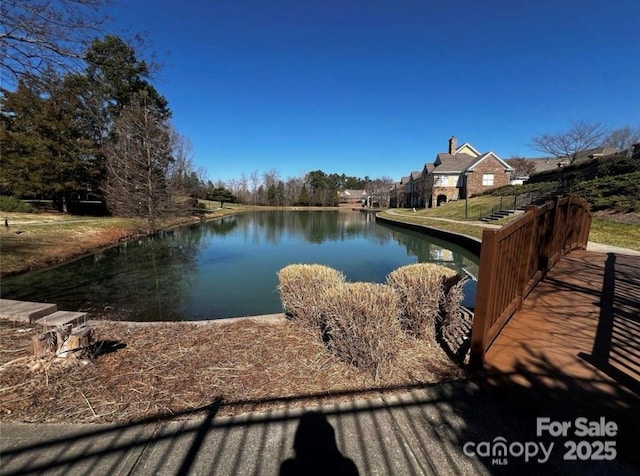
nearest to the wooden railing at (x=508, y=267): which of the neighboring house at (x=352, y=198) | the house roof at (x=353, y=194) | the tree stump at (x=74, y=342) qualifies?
the tree stump at (x=74, y=342)

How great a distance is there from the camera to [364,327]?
2.99 meters

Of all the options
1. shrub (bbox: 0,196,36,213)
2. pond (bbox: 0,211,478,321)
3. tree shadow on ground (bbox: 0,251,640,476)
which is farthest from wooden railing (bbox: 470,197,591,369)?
shrub (bbox: 0,196,36,213)

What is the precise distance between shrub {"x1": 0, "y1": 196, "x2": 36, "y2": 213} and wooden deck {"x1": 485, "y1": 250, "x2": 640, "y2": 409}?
2909cm

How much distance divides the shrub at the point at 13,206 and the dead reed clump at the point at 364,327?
27618 mm

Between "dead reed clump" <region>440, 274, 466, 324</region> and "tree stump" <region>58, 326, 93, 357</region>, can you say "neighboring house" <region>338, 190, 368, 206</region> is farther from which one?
"tree stump" <region>58, 326, 93, 357</region>

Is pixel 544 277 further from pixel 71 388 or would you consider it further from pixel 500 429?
pixel 71 388

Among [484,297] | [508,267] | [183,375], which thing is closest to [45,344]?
[183,375]

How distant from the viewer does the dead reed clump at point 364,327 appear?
296 cm

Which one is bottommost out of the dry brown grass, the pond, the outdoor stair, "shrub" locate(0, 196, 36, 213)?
the pond

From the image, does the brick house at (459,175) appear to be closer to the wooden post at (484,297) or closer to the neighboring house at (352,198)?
the wooden post at (484,297)

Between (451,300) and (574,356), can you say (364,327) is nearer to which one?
(451,300)

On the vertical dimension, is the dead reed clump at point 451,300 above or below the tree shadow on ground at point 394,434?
above

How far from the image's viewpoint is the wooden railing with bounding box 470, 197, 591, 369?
266 centimetres

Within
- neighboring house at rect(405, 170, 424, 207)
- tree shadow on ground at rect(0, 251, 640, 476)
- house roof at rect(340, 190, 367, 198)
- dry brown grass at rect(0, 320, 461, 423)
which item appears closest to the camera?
tree shadow on ground at rect(0, 251, 640, 476)
